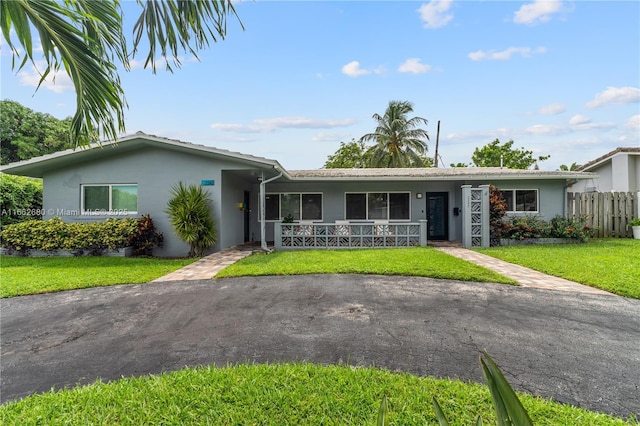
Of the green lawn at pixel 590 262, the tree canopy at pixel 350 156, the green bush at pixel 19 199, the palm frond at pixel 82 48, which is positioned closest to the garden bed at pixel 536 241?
the green lawn at pixel 590 262

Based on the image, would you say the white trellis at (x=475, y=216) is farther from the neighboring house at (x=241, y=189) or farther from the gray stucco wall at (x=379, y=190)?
the gray stucco wall at (x=379, y=190)

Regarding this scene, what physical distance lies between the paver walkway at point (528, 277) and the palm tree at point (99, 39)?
6.55m

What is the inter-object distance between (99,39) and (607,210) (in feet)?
55.3

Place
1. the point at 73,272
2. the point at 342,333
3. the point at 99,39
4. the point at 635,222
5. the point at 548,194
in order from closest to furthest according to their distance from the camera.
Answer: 1. the point at 99,39
2. the point at 342,333
3. the point at 73,272
4. the point at 635,222
5. the point at 548,194

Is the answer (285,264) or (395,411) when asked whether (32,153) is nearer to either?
(285,264)

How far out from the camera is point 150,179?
10.4 meters

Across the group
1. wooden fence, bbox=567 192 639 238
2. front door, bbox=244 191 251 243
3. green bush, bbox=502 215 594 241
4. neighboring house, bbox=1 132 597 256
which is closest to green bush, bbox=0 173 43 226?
neighboring house, bbox=1 132 597 256

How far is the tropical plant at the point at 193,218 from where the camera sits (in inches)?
372

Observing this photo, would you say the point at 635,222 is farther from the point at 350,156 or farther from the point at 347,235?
the point at 350,156

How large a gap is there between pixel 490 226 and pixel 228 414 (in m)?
11.4

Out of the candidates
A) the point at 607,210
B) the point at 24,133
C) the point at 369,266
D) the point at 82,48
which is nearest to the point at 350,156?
the point at 607,210

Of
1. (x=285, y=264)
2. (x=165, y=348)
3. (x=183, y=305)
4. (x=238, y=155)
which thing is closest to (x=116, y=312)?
(x=183, y=305)

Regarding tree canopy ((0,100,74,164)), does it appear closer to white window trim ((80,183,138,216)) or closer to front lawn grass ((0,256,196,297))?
white window trim ((80,183,138,216))

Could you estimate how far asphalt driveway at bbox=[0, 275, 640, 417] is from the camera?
2.97 m
